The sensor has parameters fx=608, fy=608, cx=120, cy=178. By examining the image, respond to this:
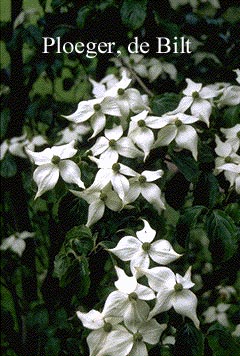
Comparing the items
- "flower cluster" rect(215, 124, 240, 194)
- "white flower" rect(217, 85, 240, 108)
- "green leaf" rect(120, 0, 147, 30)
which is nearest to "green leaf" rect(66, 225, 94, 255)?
"flower cluster" rect(215, 124, 240, 194)

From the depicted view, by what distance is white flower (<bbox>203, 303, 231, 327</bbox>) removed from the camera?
1433mm

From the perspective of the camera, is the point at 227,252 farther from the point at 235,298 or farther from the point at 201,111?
the point at 235,298

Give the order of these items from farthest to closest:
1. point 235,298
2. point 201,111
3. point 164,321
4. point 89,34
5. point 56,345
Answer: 1. point 235,298
2. point 89,34
3. point 56,345
4. point 201,111
5. point 164,321

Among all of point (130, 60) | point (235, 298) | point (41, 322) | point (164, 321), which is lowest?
point (235, 298)

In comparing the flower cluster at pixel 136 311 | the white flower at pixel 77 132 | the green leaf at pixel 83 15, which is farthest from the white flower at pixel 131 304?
the green leaf at pixel 83 15

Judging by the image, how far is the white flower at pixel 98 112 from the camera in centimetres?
93

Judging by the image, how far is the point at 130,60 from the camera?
1324mm

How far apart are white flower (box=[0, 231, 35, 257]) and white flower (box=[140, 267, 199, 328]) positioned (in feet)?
2.13

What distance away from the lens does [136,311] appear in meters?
0.75

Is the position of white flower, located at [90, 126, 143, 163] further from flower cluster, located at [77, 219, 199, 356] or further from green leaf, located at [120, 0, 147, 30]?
green leaf, located at [120, 0, 147, 30]

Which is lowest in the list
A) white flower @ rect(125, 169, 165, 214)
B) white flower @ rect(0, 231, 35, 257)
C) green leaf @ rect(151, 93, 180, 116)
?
white flower @ rect(0, 231, 35, 257)

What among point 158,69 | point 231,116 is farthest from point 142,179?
point 158,69

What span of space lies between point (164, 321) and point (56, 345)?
1.14 ft

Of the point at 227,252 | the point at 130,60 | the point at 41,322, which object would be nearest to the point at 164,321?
the point at 227,252
